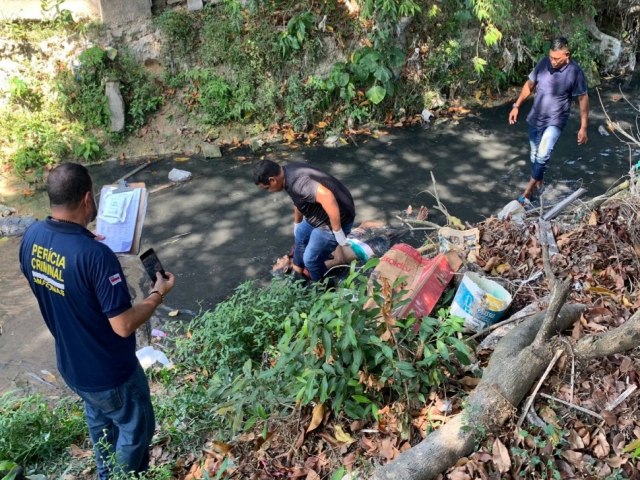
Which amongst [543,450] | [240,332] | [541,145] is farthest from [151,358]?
[541,145]

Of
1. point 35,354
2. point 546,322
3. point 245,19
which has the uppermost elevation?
point 245,19

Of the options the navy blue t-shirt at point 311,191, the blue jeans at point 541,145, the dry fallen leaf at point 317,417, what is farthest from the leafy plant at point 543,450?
the blue jeans at point 541,145

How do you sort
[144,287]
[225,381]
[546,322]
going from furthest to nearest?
[144,287], [225,381], [546,322]

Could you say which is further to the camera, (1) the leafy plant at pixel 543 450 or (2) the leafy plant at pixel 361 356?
(2) the leafy plant at pixel 361 356

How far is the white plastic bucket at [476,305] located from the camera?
379 centimetres

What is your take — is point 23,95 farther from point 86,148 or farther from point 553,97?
point 553,97

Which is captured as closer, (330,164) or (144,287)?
(144,287)

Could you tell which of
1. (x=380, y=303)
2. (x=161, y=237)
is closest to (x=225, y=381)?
(x=380, y=303)

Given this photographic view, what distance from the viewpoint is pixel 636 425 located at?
288cm

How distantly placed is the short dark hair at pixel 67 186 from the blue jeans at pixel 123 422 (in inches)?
40.8

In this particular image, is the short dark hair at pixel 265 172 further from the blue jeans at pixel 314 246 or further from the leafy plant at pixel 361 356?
the leafy plant at pixel 361 356

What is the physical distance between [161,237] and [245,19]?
13.5ft

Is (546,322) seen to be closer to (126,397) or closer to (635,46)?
(126,397)

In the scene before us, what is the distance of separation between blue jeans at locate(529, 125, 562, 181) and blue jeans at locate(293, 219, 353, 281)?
260cm
